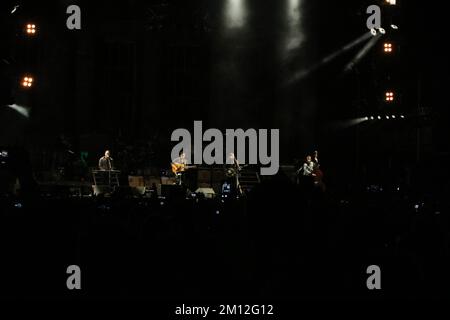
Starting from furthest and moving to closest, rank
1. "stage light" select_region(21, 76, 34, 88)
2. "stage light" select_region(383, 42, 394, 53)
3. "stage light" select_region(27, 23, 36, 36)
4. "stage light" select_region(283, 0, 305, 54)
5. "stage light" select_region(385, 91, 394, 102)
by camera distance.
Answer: "stage light" select_region(283, 0, 305, 54)
"stage light" select_region(385, 91, 394, 102)
"stage light" select_region(383, 42, 394, 53)
"stage light" select_region(21, 76, 34, 88)
"stage light" select_region(27, 23, 36, 36)

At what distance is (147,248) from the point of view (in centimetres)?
883

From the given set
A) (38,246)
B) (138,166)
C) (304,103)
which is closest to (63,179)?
(138,166)

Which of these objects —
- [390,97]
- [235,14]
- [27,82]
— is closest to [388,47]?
[390,97]

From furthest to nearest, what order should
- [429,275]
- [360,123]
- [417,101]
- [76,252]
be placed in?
1. [360,123]
2. [417,101]
3. [76,252]
4. [429,275]

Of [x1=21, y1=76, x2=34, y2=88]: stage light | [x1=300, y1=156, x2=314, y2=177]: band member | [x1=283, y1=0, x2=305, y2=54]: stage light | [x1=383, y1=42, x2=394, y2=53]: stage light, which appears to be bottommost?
[x1=300, y1=156, x2=314, y2=177]: band member

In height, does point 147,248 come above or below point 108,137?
below

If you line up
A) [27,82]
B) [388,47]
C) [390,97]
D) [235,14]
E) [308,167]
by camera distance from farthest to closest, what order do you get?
[235,14] → [390,97] → [308,167] → [388,47] → [27,82]

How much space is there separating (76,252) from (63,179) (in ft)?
57.5

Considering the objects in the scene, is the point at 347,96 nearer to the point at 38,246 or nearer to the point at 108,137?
the point at 108,137

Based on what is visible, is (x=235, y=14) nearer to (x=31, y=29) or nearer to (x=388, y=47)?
(x=388, y=47)

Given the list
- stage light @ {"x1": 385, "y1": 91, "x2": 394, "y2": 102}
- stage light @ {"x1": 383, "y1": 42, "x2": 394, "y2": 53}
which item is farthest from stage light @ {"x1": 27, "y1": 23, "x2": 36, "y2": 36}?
stage light @ {"x1": 385, "y1": 91, "x2": 394, "y2": 102}

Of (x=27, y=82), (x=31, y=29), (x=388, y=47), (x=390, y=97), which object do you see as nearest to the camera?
(x=31, y=29)

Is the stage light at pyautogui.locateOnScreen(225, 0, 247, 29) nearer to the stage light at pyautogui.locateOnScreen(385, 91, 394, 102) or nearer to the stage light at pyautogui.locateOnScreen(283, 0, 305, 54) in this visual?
the stage light at pyautogui.locateOnScreen(283, 0, 305, 54)

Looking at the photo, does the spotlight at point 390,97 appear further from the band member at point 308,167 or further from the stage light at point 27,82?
the stage light at point 27,82
